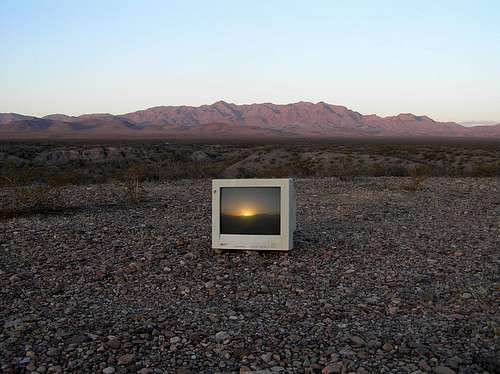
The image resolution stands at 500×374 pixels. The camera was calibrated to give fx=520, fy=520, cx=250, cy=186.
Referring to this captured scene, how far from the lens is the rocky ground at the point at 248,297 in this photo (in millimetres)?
3971

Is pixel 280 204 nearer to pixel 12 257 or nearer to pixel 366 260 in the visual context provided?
pixel 366 260

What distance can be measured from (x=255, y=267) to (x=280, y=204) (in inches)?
34.4

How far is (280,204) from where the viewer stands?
6699mm

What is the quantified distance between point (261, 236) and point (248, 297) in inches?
58.8

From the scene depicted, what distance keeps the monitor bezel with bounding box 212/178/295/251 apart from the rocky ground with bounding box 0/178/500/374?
0.19 m

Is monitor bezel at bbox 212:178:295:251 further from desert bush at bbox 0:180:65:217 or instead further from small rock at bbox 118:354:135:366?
desert bush at bbox 0:180:65:217

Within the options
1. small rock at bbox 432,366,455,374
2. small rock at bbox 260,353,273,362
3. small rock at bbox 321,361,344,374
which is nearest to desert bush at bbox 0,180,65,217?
small rock at bbox 260,353,273,362

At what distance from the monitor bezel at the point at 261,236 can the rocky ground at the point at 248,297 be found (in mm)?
192

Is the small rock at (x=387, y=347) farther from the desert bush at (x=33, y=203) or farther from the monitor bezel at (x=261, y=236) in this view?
the desert bush at (x=33, y=203)

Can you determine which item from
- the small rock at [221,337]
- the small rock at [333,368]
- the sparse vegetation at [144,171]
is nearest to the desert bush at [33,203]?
the sparse vegetation at [144,171]

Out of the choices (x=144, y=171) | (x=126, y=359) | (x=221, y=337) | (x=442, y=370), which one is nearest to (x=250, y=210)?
(x=221, y=337)

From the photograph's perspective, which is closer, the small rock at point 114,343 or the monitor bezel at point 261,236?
the small rock at point 114,343

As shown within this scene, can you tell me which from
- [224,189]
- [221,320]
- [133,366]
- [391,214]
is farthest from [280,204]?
[391,214]

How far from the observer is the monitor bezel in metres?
6.64
